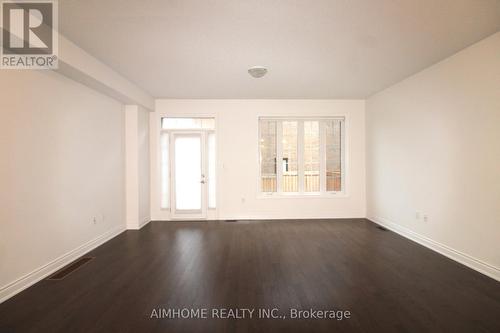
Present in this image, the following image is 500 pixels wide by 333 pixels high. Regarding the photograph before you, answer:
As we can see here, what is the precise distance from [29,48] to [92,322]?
9.18ft

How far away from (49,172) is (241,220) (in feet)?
11.7

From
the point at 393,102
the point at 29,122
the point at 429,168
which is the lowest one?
the point at 429,168

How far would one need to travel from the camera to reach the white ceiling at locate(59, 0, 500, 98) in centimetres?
220

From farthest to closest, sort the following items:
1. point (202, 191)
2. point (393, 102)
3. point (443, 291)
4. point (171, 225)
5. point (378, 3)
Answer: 1. point (202, 191)
2. point (171, 225)
3. point (393, 102)
4. point (443, 291)
5. point (378, 3)

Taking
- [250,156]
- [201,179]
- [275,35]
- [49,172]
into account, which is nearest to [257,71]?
[275,35]

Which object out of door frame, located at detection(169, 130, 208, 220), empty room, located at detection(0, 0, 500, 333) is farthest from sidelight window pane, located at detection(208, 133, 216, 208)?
empty room, located at detection(0, 0, 500, 333)

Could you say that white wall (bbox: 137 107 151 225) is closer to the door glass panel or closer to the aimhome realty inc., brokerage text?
the door glass panel

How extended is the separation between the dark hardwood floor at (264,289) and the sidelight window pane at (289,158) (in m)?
1.83

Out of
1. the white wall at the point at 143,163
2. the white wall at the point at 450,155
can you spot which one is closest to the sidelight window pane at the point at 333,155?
the white wall at the point at 450,155

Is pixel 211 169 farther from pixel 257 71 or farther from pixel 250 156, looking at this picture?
pixel 257 71

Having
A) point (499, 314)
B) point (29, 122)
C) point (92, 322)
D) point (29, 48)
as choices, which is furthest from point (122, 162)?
point (499, 314)

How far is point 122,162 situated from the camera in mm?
4648

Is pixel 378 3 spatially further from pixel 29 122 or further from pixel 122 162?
pixel 122 162

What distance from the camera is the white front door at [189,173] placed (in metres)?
5.46
